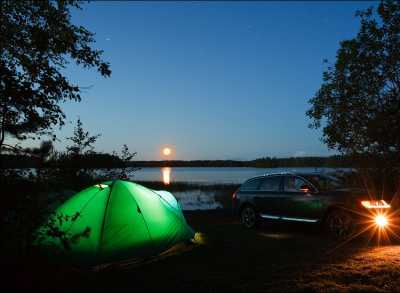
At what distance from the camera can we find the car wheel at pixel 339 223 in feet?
35.0

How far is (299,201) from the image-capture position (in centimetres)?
1188

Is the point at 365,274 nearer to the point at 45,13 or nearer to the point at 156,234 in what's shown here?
the point at 156,234

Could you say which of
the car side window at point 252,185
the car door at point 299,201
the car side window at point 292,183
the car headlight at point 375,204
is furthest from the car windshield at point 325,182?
the car side window at point 252,185

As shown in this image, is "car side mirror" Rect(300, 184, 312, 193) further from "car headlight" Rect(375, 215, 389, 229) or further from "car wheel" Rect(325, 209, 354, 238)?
"car headlight" Rect(375, 215, 389, 229)

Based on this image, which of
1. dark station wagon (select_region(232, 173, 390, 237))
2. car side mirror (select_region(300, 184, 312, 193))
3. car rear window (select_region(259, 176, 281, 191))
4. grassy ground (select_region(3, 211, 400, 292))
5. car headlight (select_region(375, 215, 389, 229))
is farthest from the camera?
car rear window (select_region(259, 176, 281, 191))

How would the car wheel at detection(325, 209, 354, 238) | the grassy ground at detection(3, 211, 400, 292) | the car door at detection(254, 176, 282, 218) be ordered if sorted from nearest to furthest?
1. the grassy ground at detection(3, 211, 400, 292)
2. the car wheel at detection(325, 209, 354, 238)
3. the car door at detection(254, 176, 282, 218)

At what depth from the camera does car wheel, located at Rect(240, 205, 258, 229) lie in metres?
13.6

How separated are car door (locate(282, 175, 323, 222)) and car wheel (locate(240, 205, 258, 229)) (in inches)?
57.2

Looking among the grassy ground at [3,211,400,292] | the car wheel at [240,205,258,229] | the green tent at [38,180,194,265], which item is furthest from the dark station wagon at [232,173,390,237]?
the green tent at [38,180,194,265]

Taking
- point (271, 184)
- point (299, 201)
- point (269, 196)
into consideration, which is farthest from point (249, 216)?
point (299, 201)

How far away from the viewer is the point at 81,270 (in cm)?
786

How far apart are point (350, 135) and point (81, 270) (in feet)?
49.1

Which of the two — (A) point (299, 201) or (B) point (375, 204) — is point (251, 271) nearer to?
(B) point (375, 204)

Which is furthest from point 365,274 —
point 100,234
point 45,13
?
point 45,13
